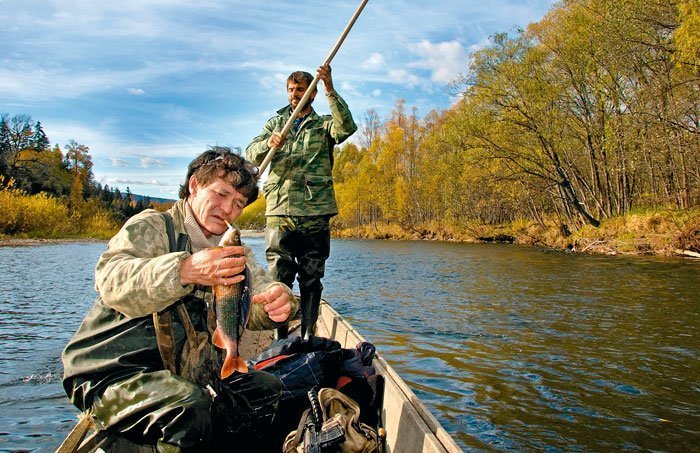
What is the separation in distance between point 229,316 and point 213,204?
2.23 ft

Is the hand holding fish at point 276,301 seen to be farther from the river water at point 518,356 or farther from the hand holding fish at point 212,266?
the river water at point 518,356

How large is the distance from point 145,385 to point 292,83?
3.99 metres

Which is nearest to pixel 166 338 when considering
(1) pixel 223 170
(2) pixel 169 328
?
(2) pixel 169 328

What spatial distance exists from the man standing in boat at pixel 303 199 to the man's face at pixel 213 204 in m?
2.83

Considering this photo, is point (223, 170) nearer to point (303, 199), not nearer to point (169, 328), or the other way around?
point (169, 328)

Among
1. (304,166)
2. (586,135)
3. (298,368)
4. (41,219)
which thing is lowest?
(298,368)

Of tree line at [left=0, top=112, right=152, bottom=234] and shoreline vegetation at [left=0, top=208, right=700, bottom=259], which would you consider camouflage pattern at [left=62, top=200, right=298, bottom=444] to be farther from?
tree line at [left=0, top=112, right=152, bottom=234]

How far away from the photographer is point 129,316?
228cm

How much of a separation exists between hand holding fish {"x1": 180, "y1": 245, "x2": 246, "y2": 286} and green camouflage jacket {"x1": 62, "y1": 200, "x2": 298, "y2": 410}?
0.13ft

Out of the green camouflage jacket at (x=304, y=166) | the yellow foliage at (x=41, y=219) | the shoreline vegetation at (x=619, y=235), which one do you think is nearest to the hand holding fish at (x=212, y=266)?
the green camouflage jacket at (x=304, y=166)

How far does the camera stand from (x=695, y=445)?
430 centimetres

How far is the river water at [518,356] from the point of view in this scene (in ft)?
15.3

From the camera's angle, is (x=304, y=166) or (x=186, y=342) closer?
(x=186, y=342)

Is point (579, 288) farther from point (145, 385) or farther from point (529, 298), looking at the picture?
point (145, 385)
